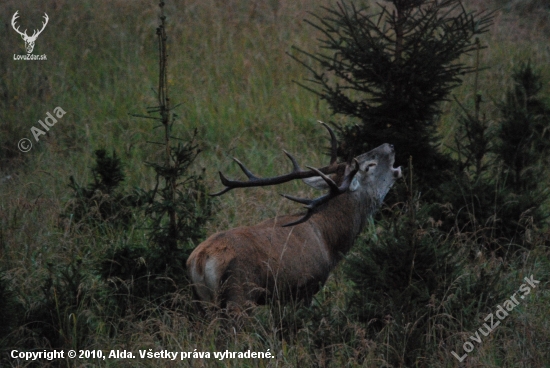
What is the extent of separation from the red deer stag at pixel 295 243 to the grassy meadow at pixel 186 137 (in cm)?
21

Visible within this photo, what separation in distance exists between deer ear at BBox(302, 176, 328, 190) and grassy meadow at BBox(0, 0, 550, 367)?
765 mm

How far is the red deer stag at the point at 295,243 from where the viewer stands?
4.92 meters

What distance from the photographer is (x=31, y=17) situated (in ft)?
41.5

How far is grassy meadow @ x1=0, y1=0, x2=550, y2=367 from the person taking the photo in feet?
15.5

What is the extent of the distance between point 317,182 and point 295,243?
2.66 ft

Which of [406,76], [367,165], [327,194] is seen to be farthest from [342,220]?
[406,76]

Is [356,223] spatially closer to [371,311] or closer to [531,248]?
[371,311]

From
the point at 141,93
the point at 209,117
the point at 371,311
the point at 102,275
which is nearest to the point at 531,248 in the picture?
the point at 371,311

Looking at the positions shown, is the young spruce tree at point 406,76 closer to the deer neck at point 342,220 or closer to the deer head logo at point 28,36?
the deer neck at point 342,220

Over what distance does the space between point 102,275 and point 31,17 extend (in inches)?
330

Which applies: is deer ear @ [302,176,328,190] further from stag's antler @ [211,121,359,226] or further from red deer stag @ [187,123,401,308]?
stag's antler @ [211,121,359,226]

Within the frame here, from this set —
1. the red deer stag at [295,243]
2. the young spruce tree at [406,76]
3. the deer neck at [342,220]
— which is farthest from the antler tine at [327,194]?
the young spruce tree at [406,76]

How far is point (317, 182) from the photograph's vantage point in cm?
607

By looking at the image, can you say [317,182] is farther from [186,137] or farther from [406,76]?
[186,137]
